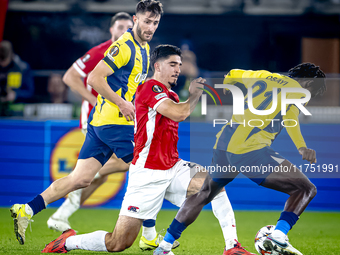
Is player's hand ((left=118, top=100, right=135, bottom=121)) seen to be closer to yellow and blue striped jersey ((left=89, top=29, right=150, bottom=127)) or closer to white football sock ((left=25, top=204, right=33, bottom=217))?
yellow and blue striped jersey ((left=89, top=29, right=150, bottom=127))

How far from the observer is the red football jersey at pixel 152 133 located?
3.63 m

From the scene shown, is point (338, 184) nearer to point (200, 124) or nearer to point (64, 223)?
point (200, 124)

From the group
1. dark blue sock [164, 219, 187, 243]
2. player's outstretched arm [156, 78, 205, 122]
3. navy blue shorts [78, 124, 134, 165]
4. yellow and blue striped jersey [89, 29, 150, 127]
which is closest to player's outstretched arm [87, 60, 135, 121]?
yellow and blue striped jersey [89, 29, 150, 127]

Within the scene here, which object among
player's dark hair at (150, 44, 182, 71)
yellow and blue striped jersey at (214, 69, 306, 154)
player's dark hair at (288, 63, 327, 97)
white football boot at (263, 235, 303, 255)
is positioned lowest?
white football boot at (263, 235, 303, 255)

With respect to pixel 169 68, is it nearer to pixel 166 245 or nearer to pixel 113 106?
pixel 113 106

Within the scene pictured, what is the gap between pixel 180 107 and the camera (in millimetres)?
3494

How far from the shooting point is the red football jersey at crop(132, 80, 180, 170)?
3.63m

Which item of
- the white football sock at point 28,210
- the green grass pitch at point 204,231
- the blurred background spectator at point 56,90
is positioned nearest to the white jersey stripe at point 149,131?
the green grass pitch at point 204,231

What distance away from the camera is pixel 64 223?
499 centimetres

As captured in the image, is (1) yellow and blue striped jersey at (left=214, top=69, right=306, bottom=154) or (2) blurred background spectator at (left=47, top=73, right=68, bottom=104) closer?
(1) yellow and blue striped jersey at (left=214, top=69, right=306, bottom=154)

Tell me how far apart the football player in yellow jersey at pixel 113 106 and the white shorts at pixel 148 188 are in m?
0.64

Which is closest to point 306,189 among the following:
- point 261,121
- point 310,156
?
point 310,156

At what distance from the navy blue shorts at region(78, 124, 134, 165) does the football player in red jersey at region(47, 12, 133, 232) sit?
705mm

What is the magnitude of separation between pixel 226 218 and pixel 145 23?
1.87 metres
